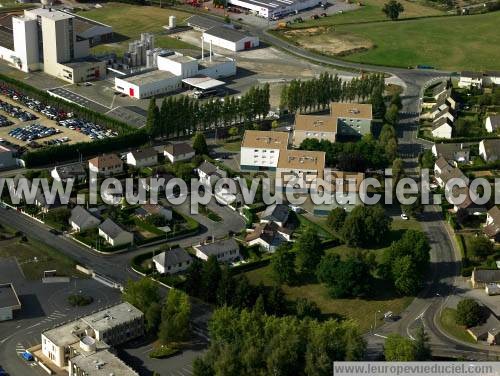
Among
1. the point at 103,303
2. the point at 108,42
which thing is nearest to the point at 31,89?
the point at 108,42

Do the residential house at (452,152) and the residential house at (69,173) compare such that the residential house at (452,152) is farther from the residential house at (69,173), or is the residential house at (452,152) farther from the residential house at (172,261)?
the residential house at (69,173)

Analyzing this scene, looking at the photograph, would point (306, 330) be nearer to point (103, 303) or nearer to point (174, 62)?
point (103, 303)

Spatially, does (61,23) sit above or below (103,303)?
above

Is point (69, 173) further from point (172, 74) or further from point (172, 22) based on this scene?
point (172, 22)

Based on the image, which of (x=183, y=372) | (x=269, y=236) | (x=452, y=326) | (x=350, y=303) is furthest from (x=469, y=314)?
(x=183, y=372)

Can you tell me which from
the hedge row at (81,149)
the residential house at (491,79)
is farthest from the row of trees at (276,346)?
the residential house at (491,79)
